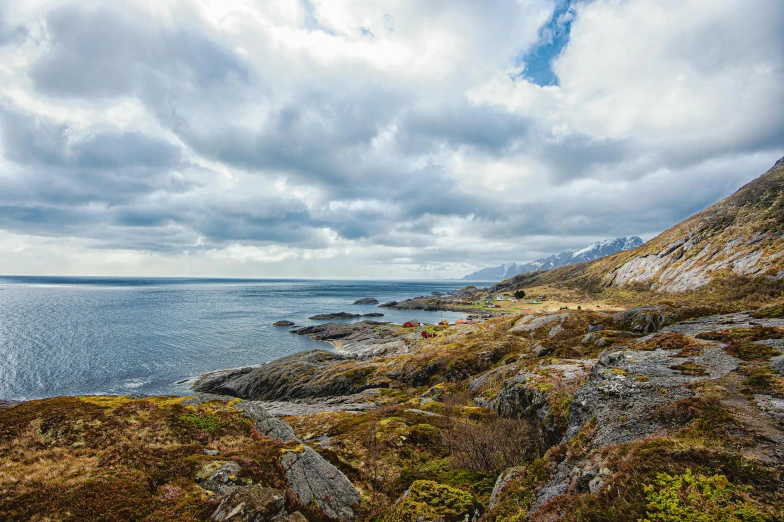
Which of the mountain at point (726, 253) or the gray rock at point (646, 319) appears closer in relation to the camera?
the gray rock at point (646, 319)

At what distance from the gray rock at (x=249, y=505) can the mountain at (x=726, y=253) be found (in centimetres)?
8097

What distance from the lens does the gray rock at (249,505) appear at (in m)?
8.70

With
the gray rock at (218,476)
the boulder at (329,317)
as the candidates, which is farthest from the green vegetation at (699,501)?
the boulder at (329,317)

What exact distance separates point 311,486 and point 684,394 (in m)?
13.4

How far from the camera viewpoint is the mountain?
65625 mm

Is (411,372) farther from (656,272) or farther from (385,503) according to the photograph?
(656,272)

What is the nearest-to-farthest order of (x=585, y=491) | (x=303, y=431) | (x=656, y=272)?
(x=585, y=491) → (x=303, y=431) → (x=656, y=272)

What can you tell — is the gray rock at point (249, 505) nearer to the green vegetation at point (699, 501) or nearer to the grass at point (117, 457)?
the grass at point (117, 457)

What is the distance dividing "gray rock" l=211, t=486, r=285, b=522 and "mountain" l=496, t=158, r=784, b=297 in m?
81.0

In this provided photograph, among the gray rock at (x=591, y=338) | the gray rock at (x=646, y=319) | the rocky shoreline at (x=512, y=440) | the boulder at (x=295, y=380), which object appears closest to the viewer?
the rocky shoreline at (x=512, y=440)

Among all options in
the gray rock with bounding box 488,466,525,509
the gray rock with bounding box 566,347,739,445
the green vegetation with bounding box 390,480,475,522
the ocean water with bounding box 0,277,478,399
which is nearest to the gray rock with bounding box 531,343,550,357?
the gray rock with bounding box 566,347,739,445

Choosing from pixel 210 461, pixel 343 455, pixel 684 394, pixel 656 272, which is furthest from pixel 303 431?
pixel 656 272

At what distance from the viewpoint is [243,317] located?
460 ft

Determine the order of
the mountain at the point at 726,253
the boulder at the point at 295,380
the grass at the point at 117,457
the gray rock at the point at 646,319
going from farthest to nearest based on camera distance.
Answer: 1. the mountain at the point at 726,253
2. the boulder at the point at 295,380
3. the gray rock at the point at 646,319
4. the grass at the point at 117,457
